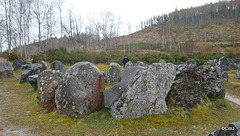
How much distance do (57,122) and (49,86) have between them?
1.74 meters

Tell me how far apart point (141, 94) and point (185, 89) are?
2028mm

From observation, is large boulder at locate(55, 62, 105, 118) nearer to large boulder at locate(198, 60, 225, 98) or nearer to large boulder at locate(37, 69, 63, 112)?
large boulder at locate(37, 69, 63, 112)

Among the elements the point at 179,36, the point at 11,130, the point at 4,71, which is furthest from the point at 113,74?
the point at 179,36

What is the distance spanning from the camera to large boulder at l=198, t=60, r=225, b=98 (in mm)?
6773

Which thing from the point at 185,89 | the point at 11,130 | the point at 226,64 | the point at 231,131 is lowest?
the point at 11,130

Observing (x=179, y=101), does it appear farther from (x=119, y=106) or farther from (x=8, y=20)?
(x=8, y=20)

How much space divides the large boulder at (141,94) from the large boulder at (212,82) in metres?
2.86

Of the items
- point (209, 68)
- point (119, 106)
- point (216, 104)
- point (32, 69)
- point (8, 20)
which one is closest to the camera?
point (119, 106)

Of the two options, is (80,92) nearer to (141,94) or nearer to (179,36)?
(141,94)

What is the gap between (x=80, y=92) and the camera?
4590 millimetres

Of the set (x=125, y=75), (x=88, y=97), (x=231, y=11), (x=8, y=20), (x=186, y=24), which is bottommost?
(x=88, y=97)

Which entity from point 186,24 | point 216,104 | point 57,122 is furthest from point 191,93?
point 186,24

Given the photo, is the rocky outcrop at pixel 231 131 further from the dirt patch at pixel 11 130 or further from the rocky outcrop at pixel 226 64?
the rocky outcrop at pixel 226 64

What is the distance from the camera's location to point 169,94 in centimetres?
530
